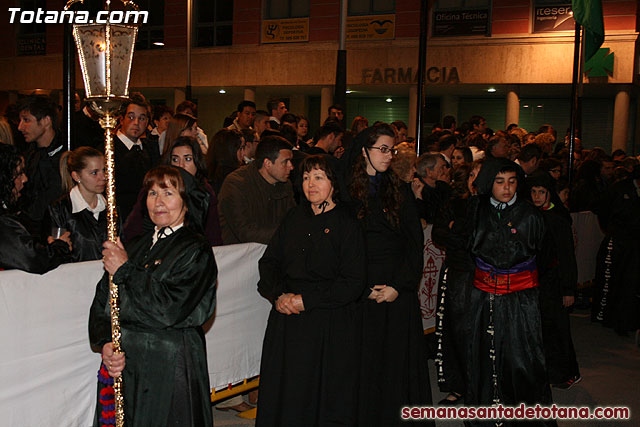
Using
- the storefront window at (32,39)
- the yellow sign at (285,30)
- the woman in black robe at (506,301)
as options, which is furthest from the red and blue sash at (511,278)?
the storefront window at (32,39)

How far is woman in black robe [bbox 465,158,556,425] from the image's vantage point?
5.80m

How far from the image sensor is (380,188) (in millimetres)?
5434

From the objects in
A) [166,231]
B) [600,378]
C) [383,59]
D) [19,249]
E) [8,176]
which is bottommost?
[600,378]

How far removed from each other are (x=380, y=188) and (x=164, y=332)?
2124 mm

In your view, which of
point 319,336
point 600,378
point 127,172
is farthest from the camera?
point 600,378

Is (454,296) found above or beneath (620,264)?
above

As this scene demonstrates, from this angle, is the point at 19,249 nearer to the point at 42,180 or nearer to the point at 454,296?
the point at 42,180

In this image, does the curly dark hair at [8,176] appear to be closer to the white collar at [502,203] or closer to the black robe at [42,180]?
the black robe at [42,180]

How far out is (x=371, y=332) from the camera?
5312mm

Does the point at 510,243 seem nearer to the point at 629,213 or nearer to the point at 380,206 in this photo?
the point at 380,206

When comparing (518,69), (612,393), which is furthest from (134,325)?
(518,69)

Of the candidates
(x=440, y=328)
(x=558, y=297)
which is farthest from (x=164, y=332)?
(x=558, y=297)

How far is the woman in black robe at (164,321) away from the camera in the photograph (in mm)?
3984

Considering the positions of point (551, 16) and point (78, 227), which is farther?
point (551, 16)
